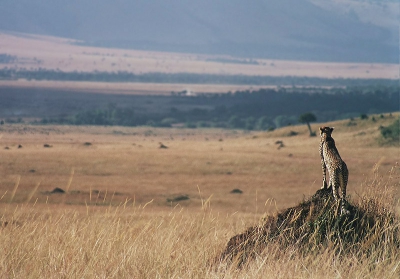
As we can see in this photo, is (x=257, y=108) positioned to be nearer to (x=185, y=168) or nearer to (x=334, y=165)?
(x=185, y=168)

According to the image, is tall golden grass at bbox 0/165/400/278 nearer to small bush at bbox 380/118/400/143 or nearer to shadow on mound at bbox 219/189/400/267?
shadow on mound at bbox 219/189/400/267

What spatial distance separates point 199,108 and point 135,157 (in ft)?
398

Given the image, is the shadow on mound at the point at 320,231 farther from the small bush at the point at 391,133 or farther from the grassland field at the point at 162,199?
the small bush at the point at 391,133

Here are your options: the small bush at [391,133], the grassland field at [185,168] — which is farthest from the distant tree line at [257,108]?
the small bush at [391,133]

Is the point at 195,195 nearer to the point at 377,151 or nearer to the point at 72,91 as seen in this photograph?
the point at 377,151

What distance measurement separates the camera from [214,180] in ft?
145

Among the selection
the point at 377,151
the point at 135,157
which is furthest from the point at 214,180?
the point at 377,151

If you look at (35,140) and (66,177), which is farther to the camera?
(35,140)

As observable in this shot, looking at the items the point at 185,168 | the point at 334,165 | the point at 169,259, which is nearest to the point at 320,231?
the point at 334,165

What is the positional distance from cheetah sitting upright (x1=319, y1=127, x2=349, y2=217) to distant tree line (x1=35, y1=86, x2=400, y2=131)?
127499mm

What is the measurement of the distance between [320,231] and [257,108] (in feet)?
573

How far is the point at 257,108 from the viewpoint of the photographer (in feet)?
594

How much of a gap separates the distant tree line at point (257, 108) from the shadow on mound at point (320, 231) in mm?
127218

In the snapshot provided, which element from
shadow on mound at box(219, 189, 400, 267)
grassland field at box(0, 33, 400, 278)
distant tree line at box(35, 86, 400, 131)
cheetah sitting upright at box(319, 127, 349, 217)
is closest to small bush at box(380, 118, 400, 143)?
grassland field at box(0, 33, 400, 278)
